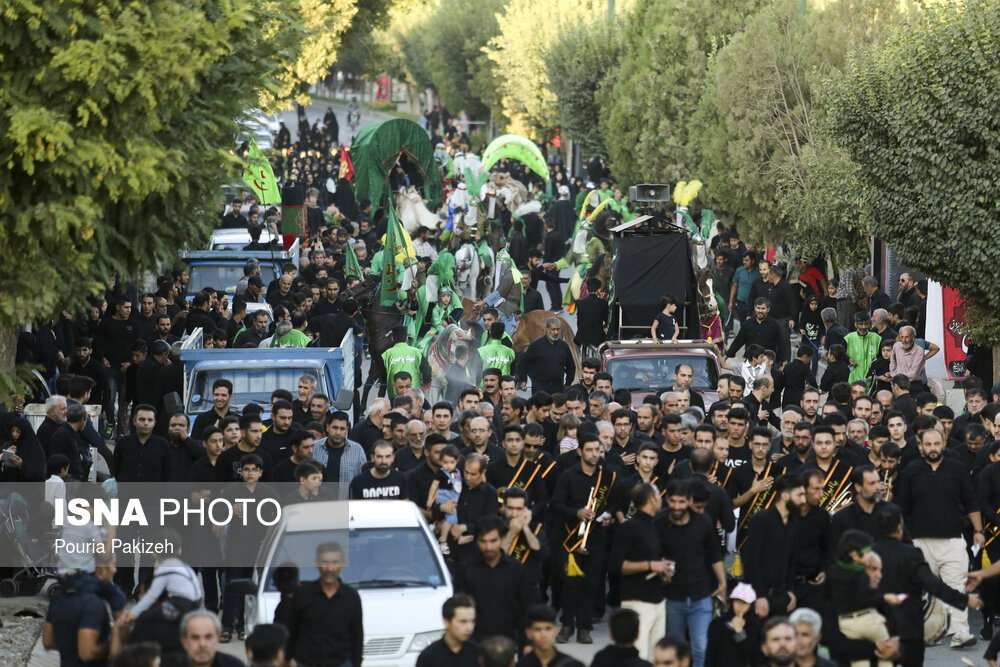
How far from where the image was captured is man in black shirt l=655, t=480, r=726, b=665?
1138 centimetres

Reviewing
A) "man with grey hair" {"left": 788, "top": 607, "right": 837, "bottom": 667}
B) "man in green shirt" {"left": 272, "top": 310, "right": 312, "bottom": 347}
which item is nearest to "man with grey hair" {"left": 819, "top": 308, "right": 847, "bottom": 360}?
"man in green shirt" {"left": 272, "top": 310, "right": 312, "bottom": 347}

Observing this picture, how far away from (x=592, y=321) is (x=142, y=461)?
10133 millimetres

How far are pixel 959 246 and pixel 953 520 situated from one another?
7.87 metres

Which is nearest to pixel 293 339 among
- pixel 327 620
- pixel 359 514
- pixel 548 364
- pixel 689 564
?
pixel 548 364

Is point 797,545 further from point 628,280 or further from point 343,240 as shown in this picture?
point 343,240

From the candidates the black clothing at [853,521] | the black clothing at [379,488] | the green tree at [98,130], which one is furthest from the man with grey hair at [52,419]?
the black clothing at [853,521]

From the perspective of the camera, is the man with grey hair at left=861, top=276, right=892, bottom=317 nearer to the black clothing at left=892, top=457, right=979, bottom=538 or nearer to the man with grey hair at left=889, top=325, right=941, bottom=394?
the man with grey hair at left=889, top=325, right=941, bottom=394

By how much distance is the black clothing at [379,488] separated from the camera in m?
13.1

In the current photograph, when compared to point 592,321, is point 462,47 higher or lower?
higher

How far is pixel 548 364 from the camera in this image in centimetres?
1981

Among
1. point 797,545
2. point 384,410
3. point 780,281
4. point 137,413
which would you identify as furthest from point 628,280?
point 797,545

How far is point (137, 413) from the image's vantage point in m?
14.5

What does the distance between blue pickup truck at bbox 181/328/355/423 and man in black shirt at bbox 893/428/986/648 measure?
590 centimetres

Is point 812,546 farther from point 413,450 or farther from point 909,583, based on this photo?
point 413,450
